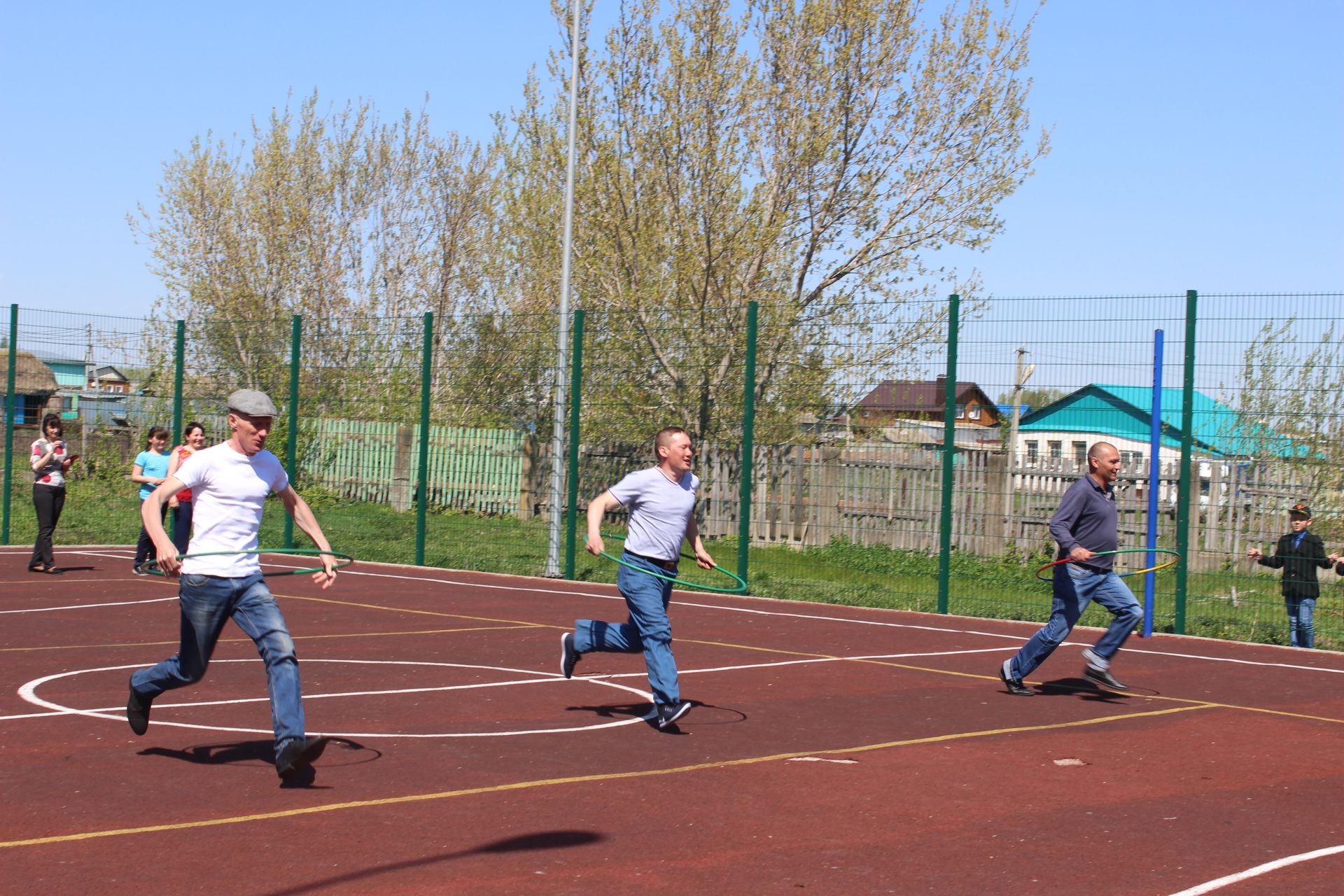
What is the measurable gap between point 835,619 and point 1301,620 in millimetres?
4462

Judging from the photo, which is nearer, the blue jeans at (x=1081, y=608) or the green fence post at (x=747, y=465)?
the blue jeans at (x=1081, y=608)

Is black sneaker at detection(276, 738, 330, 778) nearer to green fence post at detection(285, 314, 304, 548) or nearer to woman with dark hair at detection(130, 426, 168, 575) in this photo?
woman with dark hair at detection(130, 426, 168, 575)

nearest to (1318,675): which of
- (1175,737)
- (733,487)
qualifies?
(1175,737)

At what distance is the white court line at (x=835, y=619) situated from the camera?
12805 mm

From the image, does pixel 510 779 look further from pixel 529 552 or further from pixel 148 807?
pixel 529 552

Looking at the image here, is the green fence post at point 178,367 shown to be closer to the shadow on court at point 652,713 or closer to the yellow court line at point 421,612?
the yellow court line at point 421,612

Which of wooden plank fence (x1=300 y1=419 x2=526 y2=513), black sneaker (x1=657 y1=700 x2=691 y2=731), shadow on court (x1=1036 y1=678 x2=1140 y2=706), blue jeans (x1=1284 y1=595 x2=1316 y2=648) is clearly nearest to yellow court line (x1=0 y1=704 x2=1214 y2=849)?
shadow on court (x1=1036 y1=678 x2=1140 y2=706)

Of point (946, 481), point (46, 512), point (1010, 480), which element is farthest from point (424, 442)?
point (1010, 480)

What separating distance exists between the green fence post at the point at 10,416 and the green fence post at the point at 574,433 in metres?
8.38

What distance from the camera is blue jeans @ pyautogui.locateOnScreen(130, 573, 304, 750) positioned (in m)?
7.12

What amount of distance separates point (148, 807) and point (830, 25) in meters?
21.9

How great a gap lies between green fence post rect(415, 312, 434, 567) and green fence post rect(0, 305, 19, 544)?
607 centimetres

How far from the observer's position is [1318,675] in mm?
12125

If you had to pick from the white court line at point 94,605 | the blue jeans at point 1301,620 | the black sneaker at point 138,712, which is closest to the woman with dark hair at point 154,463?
the white court line at point 94,605
